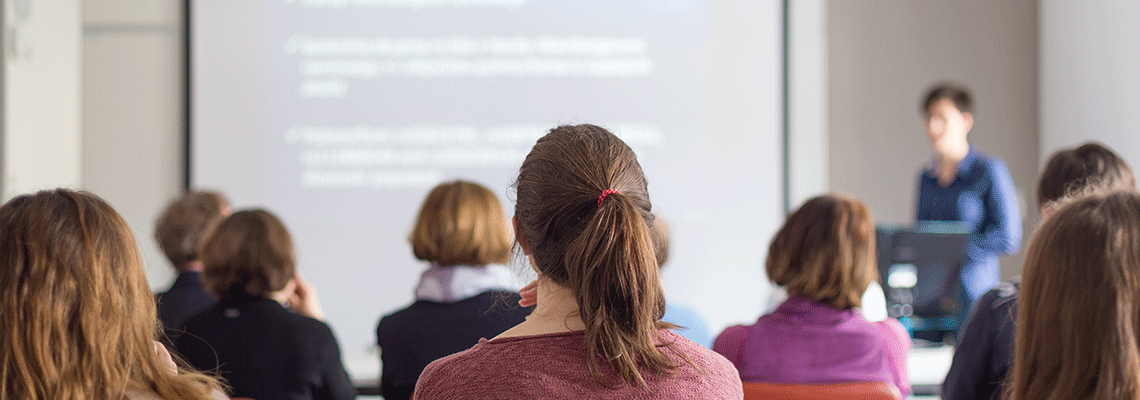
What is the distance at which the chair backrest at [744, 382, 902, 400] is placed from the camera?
150 cm

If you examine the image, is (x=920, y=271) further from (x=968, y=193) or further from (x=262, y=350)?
(x=262, y=350)

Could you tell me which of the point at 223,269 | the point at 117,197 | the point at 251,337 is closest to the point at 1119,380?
the point at 251,337

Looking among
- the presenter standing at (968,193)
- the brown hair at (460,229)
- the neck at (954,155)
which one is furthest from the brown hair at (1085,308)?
the neck at (954,155)

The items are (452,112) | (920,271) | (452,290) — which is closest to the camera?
(452,290)

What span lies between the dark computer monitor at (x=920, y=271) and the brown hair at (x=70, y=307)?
2353mm

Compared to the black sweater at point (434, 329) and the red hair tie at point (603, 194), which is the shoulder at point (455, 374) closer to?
the red hair tie at point (603, 194)

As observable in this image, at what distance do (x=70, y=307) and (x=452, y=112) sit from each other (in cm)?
324

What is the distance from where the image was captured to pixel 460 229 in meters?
2.09

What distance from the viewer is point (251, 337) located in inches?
74.7

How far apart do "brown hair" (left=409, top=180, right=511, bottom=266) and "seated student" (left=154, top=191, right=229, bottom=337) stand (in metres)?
0.75

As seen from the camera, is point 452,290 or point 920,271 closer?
point 452,290

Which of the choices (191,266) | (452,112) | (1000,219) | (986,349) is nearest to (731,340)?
(986,349)

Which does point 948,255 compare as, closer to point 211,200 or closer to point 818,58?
point 818,58

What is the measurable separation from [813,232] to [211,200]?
1.89 m
